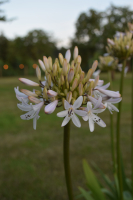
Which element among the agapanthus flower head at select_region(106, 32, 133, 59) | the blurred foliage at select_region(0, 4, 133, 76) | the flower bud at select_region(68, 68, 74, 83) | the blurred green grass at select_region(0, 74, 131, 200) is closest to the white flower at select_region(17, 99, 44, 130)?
the flower bud at select_region(68, 68, 74, 83)

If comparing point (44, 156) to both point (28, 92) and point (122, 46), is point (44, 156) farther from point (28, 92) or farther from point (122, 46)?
point (28, 92)

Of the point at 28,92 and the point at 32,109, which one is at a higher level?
the point at 28,92

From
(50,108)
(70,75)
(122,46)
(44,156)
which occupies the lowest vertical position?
(44,156)

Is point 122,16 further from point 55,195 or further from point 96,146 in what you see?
point 55,195

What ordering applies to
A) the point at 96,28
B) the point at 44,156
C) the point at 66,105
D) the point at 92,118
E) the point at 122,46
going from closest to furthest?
1. the point at 66,105
2. the point at 92,118
3. the point at 122,46
4. the point at 44,156
5. the point at 96,28

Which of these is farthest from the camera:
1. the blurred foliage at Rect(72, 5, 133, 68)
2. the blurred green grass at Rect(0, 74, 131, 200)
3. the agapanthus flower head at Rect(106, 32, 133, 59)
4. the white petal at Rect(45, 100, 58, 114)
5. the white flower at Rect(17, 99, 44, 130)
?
the blurred foliage at Rect(72, 5, 133, 68)

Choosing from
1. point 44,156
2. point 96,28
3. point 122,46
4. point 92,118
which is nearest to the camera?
point 92,118

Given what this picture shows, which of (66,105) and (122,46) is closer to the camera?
(66,105)

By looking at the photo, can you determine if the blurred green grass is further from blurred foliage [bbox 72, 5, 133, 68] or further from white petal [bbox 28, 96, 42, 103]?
blurred foliage [bbox 72, 5, 133, 68]

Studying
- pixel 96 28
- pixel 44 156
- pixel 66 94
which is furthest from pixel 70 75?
pixel 96 28
